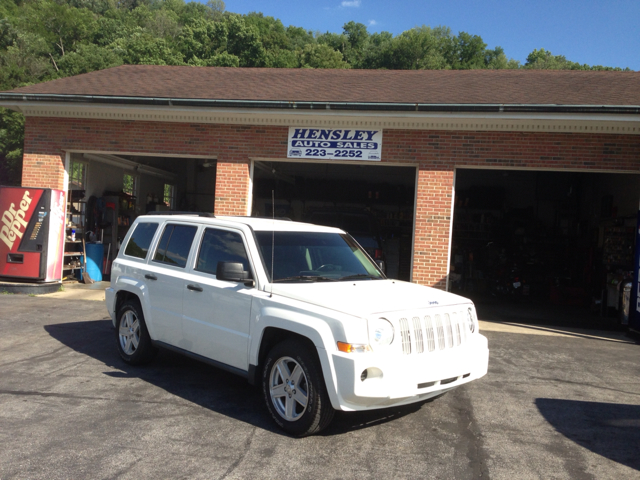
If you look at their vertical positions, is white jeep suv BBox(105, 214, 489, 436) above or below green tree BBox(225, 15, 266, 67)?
below

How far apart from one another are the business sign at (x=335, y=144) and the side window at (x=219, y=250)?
5921mm

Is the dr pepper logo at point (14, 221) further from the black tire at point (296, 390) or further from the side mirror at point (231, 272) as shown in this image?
the black tire at point (296, 390)

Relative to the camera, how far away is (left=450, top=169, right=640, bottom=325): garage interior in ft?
47.1

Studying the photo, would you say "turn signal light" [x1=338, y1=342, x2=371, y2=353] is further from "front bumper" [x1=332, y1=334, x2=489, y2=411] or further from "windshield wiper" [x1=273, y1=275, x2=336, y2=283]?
"windshield wiper" [x1=273, y1=275, x2=336, y2=283]

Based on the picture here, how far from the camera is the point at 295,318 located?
4.43 meters

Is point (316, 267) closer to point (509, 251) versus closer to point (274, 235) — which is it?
point (274, 235)

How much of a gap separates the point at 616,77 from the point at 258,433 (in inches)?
513

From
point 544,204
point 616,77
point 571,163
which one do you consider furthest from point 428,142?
point 544,204

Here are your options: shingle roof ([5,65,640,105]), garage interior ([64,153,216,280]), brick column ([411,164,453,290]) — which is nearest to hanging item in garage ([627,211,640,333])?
shingle roof ([5,65,640,105])

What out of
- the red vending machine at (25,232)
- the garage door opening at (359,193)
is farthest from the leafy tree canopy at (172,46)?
the red vending machine at (25,232)

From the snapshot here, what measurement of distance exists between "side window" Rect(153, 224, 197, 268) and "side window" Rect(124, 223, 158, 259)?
277mm

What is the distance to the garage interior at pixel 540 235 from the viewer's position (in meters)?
14.4

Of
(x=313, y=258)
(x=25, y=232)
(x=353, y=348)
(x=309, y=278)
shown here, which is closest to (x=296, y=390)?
(x=353, y=348)

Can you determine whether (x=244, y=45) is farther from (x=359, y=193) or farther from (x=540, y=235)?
(x=540, y=235)
